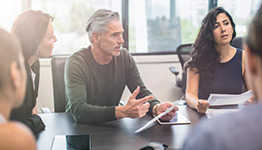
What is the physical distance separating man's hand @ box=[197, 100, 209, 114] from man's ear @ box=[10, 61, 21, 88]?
3.83ft

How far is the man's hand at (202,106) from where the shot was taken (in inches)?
65.8

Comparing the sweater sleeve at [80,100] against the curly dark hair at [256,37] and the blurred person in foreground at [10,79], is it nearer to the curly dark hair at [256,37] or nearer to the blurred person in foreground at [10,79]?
the blurred person in foreground at [10,79]

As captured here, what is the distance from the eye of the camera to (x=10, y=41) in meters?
0.70

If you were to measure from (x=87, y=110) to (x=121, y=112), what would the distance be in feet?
0.57

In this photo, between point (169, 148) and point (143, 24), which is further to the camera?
point (143, 24)

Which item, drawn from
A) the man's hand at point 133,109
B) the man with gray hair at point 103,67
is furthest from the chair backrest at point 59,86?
the man's hand at point 133,109

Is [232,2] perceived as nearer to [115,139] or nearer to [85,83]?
[85,83]

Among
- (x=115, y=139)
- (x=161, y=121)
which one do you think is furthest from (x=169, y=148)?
(x=161, y=121)

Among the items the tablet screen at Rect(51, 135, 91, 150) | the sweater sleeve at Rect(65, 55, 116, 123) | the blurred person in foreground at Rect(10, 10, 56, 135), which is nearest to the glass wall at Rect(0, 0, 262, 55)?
the sweater sleeve at Rect(65, 55, 116, 123)

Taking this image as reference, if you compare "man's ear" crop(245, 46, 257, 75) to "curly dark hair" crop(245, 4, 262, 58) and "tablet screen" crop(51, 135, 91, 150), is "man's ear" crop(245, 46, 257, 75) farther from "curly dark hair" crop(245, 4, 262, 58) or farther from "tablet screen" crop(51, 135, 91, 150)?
"tablet screen" crop(51, 135, 91, 150)

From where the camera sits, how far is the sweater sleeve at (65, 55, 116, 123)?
159cm

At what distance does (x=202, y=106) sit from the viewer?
169 centimetres

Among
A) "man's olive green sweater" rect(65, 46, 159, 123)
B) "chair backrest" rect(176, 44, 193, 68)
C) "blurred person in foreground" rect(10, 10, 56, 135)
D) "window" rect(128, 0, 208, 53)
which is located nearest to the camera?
"blurred person in foreground" rect(10, 10, 56, 135)

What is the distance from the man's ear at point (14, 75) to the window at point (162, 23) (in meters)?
3.44
